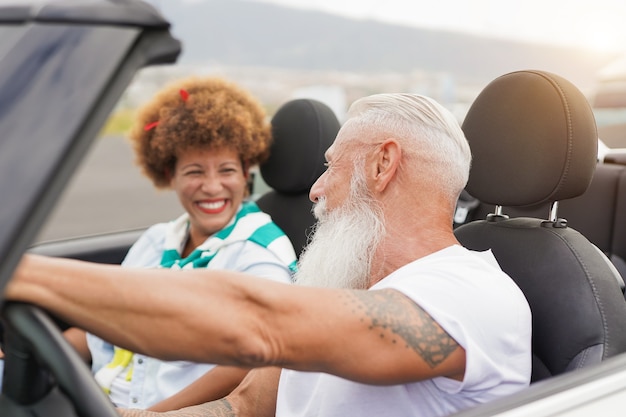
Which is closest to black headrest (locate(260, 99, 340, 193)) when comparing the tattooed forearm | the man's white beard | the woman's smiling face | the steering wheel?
the woman's smiling face

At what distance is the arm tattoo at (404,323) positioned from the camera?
1254 millimetres

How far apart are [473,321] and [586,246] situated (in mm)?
536

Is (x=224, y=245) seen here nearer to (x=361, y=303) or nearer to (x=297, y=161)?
(x=297, y=161)

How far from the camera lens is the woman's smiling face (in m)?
2.54

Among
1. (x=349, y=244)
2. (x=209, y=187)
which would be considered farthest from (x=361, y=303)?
(x=209, y=187)

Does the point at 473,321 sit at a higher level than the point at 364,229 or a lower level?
lower

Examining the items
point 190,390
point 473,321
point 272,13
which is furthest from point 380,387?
point 272,13

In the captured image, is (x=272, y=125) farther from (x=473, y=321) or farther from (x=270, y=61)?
(x=270, y=61)

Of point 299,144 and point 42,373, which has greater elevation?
point 299,144

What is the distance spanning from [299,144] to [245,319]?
1541 mm

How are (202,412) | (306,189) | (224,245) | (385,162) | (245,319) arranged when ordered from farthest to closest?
(306,189)
(224,245)
(202,412)
(385,162)
(245,319)

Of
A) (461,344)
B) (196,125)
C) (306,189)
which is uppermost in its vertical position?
(196,125)

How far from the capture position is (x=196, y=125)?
8.32 feet

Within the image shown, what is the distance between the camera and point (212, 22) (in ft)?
54.3
